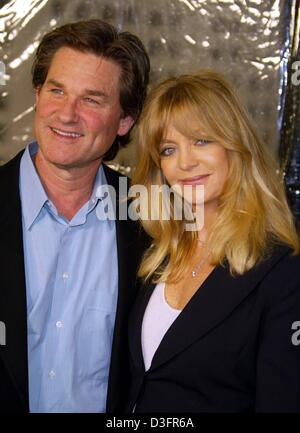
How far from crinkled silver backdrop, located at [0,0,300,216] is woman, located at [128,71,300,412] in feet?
1.81

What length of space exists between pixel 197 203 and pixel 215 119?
0.20 metres

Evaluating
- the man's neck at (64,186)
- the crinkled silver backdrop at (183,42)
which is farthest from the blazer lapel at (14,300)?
the crinkled silver backdrop at (183,42)

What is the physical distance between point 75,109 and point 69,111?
0.08ft

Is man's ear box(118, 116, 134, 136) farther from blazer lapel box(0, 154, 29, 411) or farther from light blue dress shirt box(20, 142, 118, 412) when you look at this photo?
blazer lapel box(0, 154, 29, 411)

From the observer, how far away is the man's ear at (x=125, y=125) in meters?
1.86

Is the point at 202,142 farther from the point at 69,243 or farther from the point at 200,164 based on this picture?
the point at 69,243

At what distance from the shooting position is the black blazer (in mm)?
1339

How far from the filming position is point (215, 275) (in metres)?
1.46

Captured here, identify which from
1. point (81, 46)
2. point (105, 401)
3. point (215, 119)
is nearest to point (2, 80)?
point (81, 46)

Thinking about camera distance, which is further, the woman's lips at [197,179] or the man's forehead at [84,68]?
the man's forehead at [84,68]

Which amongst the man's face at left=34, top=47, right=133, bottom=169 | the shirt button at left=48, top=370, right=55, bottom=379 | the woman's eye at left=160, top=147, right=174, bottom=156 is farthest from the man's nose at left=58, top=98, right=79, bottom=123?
the shirt button at left=48, top=370, right=55, bottom=379

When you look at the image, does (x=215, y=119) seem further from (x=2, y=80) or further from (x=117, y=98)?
(x=2, y=80)

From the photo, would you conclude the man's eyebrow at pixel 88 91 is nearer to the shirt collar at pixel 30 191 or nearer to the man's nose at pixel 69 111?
the man's nose at pixel 69 111

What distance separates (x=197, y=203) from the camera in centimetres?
158
